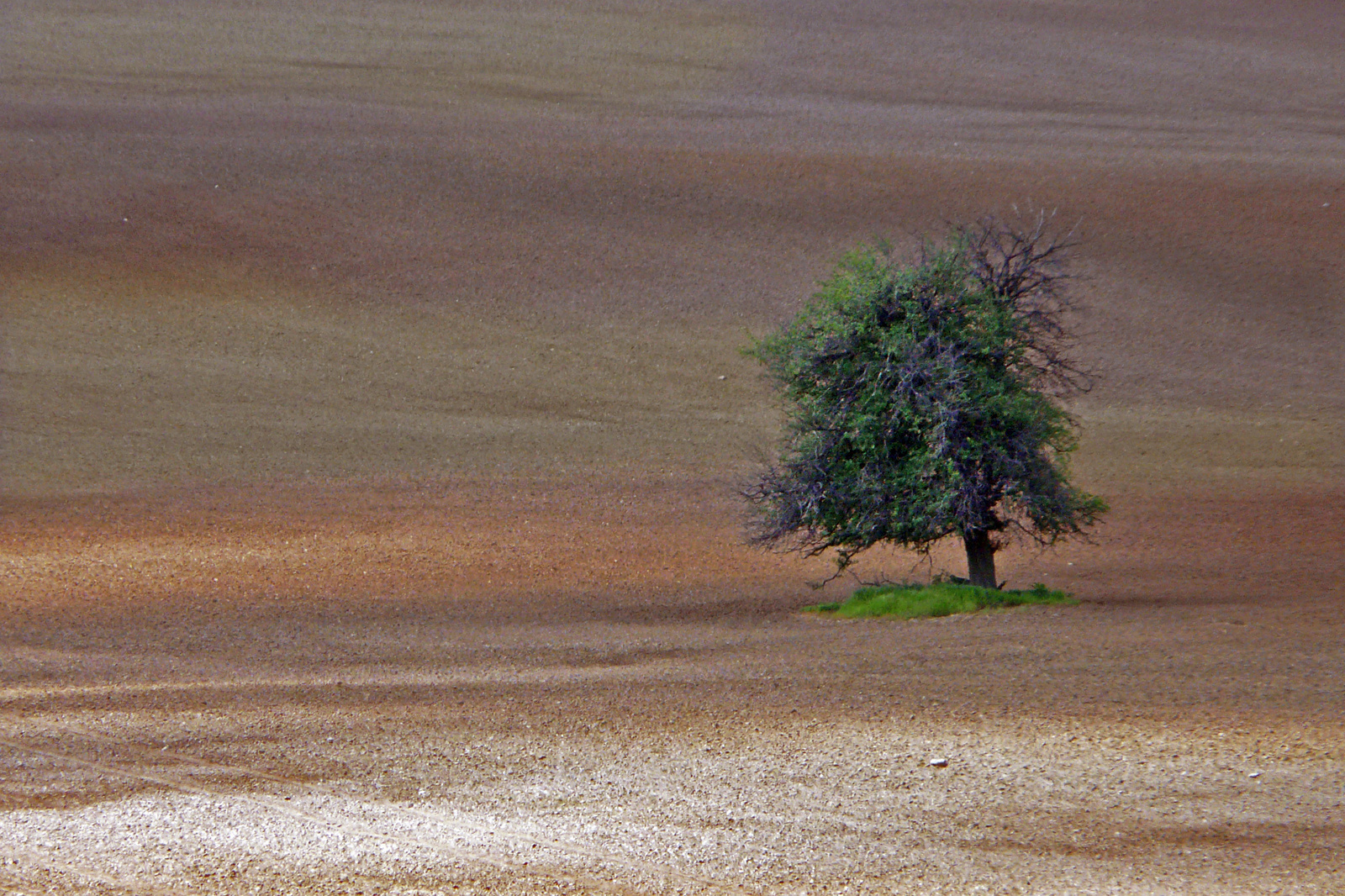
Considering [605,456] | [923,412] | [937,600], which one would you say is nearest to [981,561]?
[937,600]

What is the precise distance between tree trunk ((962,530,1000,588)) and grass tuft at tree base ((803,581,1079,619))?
23 cm

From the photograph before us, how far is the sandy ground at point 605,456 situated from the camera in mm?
7449

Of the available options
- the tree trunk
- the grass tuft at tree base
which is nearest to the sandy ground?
the grass tuft at tree base

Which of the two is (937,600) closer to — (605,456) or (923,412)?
(923,412)

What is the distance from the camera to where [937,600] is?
13.2m

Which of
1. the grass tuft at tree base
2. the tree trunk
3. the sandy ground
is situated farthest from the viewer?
the tree trunk

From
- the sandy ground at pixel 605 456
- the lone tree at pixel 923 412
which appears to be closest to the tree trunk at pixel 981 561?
the lone tree at pixel 923 412

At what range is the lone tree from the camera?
42.2 ft

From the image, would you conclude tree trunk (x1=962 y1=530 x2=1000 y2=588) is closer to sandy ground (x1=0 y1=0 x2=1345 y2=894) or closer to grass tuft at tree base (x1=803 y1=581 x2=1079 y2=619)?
grass tuft at tree base (x1=803 y1=581 x2=1079 y2=619)

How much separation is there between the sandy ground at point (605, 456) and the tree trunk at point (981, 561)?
3.96ft

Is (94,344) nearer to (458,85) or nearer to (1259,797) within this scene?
(458,85)

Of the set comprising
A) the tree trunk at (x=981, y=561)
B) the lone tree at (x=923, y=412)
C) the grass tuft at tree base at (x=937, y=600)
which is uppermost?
the lone tree at (x=923, y=412)

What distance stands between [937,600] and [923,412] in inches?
91.5

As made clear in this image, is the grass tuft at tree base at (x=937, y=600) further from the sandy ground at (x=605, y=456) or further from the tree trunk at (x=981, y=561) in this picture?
the sandy ground at (x=605, y=456)
